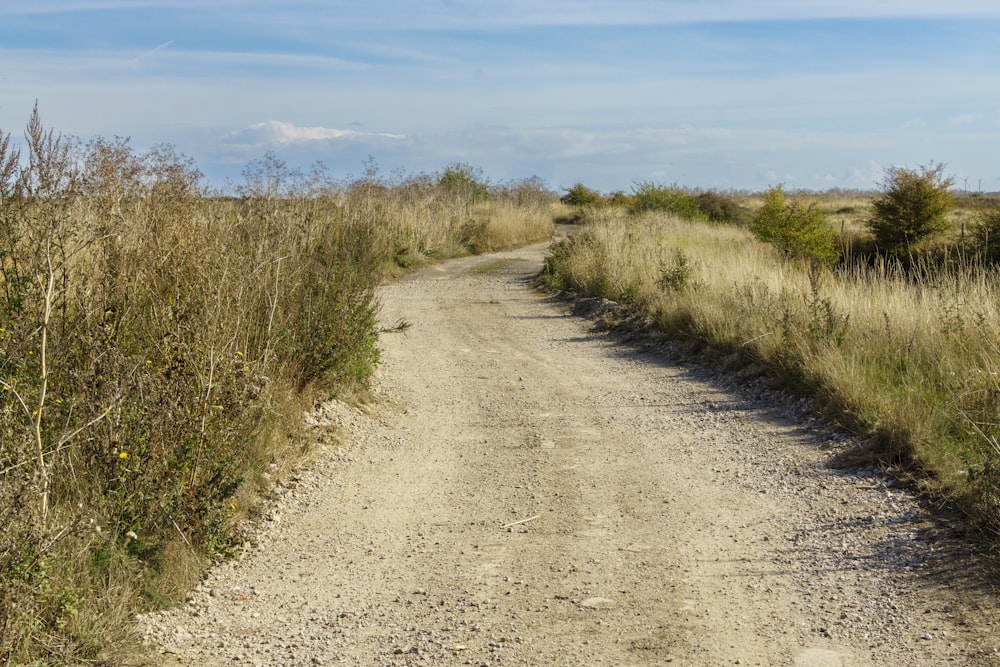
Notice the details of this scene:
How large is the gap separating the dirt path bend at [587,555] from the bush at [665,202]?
2728 cm

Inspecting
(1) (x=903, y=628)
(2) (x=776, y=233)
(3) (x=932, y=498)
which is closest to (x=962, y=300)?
(3) (x=932, y=498)

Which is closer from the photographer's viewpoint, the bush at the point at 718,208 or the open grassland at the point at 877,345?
the open grassland at the point at 877,345

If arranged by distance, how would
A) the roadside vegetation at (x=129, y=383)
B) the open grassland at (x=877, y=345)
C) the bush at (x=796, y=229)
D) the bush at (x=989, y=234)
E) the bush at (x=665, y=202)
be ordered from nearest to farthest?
the roadside vegetation at (x=129, y=383) → the open grassland at (x=877, y=345) → the bush at (x=989, y=234) → the bush at (x=796, y=229) → the bush at (x=665, y=202)

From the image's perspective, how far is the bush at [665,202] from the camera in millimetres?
35438

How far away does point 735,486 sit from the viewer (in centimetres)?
645

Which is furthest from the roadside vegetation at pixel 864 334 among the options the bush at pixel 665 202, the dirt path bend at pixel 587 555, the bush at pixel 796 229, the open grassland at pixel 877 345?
the bush at pixel 665 202

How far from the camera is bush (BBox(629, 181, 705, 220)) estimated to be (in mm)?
35438

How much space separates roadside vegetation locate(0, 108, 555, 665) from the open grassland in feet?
14.6

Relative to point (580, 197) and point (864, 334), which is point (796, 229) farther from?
point (580, 197)

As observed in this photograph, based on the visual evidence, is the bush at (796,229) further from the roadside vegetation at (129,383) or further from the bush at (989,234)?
the roadside vegetation at (129,383)

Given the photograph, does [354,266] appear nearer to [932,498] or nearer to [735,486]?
[735,486]

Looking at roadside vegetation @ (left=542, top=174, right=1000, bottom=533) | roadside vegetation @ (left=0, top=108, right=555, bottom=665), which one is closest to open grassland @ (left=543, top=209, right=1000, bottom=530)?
roadside vegetation @ (left=542, top=174, right=1000, bottom=533)

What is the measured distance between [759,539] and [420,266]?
20.7m

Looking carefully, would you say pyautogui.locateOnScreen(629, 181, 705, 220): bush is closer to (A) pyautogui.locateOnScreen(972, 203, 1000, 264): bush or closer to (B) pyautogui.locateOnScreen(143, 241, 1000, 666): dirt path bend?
(A) pyautogui.locateOnScreen(972, 203, 1000, 264): bush
